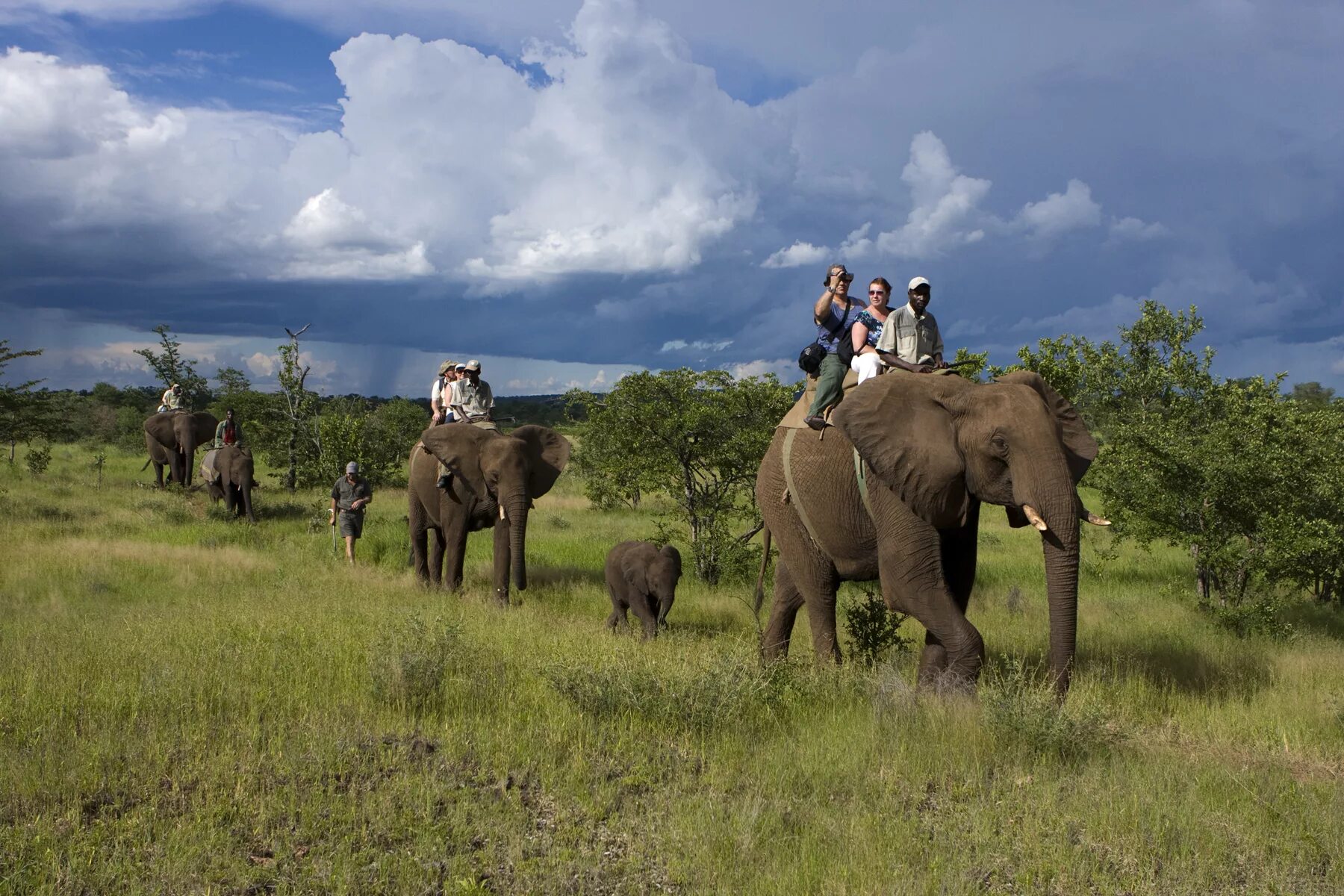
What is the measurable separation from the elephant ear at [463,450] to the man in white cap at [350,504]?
14.5ft

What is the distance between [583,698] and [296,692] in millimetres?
2373

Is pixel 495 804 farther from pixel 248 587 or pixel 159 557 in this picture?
pixel 159 557

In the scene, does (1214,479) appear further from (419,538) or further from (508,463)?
(419,538)

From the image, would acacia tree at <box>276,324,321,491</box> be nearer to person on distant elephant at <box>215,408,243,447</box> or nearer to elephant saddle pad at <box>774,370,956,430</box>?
person on distant elephant at <box>215,408,243,447</box>

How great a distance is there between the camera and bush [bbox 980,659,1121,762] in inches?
271

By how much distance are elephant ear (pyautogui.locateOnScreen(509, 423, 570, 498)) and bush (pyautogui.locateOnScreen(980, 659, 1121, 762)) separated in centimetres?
877

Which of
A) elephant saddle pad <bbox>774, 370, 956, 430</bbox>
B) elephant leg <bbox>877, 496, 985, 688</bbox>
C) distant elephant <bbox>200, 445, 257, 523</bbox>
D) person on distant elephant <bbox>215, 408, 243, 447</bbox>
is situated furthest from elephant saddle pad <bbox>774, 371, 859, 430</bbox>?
person on distant elephant <bbox>215, 408, 243, 447</bbox>

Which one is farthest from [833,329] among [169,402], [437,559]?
[169,402]

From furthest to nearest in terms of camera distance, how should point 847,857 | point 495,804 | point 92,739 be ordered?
point 92,739, point 495,804, point 847,857

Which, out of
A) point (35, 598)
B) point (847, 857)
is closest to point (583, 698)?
point (847, 857)

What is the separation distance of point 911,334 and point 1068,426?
4.85ft

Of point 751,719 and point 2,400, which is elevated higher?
point 2,400

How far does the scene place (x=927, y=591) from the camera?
25.2 ft

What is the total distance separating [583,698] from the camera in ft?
25.6
